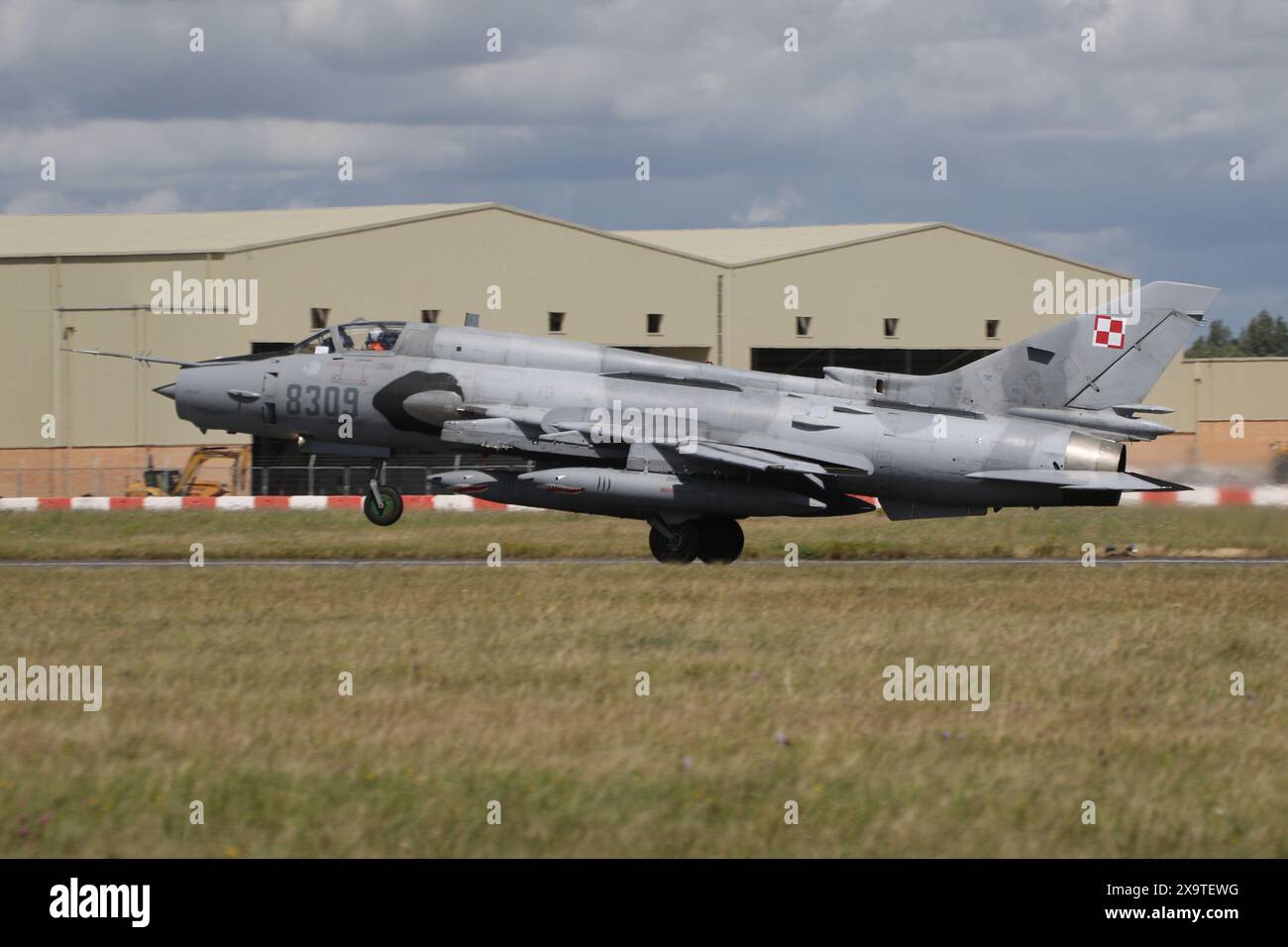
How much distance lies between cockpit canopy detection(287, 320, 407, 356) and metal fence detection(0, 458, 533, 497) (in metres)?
17.9

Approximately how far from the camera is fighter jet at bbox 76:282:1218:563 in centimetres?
1964

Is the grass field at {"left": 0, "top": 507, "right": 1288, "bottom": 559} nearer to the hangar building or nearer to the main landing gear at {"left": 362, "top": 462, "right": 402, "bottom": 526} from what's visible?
the main landing gear at {"left": 362, "top": 462, "right": 402, "bottom": 526}

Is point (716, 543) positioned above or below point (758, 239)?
below

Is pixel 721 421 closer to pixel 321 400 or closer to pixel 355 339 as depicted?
pixel 355 339

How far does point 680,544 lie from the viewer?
→ 2059 centimetres

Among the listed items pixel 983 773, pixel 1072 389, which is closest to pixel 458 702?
pixel 983 773

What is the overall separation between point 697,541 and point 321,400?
5826 millimetres

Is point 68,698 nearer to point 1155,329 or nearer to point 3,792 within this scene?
point 3,792

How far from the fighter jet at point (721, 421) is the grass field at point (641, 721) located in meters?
2.03

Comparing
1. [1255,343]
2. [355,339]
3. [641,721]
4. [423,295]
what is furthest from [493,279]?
[1255,343]

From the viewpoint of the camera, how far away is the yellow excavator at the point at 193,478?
41188 mm

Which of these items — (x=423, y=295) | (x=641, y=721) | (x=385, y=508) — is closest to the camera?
(x=641, y=721)

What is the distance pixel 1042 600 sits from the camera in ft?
53.6

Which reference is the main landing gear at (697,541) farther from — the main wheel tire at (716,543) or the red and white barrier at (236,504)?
the red and white barrier at (236,504)
